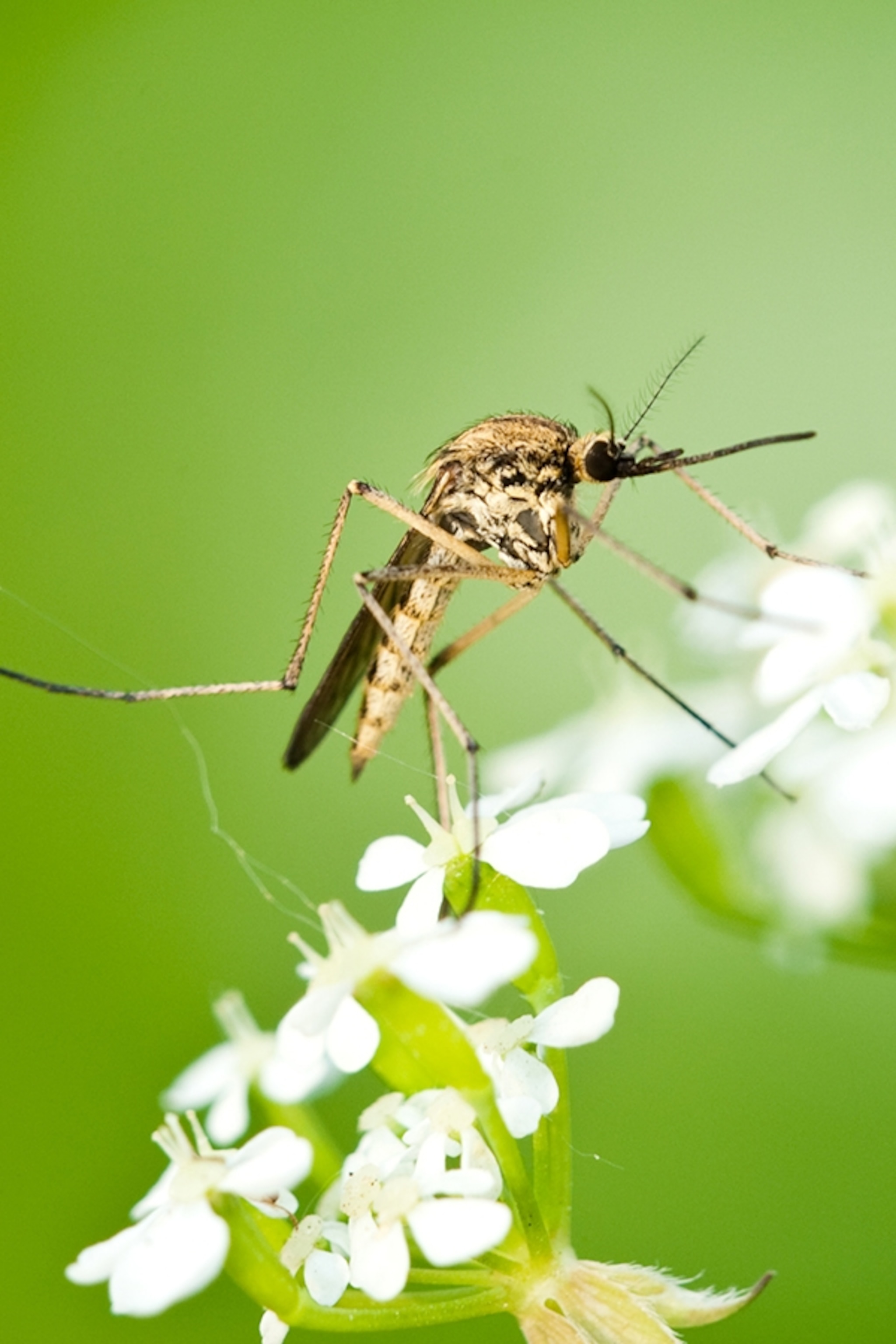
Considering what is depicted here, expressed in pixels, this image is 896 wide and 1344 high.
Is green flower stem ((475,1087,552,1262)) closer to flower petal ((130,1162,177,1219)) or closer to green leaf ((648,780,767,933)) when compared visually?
flower petal ((130,1162,177,1219))

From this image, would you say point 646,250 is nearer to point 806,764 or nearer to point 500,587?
point 500,587

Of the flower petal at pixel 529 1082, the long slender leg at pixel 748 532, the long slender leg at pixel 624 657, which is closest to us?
the flower petal at pixel 529 1082

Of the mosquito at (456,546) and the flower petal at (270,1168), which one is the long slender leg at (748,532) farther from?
the flower petal at (270,1168)

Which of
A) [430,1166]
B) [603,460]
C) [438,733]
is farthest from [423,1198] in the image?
[603,460]

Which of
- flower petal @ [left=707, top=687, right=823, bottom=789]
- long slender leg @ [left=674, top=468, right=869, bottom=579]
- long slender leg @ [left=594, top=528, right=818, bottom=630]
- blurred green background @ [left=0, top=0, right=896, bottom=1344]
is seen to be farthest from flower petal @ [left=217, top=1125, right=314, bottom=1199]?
blurred green background @ [left=0, top=0, right=896, bottom=1344]

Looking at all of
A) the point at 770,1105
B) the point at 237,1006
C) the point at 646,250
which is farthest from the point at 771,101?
the point at 237,1006

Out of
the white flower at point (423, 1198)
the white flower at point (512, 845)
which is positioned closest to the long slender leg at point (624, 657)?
the white flower at point (512, 845)

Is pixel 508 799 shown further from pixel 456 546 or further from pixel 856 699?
pixel 456 546
